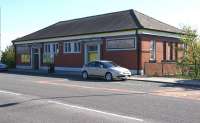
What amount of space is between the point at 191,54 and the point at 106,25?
36.3 feet

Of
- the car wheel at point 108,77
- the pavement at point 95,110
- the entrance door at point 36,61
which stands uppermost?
the entrance door at point 36,61

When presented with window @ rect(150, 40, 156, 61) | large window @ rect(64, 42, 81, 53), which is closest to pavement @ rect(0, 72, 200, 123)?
window @ rect(150, 40, 156, 61)

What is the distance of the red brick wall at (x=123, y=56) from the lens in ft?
106

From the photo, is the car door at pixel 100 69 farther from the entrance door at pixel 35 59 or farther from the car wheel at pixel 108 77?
the entrance door at pixel 35 59

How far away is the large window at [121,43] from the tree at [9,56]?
22596mm

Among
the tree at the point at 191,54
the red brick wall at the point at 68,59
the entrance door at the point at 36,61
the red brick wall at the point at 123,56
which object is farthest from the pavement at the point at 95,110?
the entrance door at the point at 36,61

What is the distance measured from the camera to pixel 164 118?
9.71m

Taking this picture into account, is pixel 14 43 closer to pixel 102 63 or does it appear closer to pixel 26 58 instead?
pixel 26 58

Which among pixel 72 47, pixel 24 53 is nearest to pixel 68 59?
pixel 72 47

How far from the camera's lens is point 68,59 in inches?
1593

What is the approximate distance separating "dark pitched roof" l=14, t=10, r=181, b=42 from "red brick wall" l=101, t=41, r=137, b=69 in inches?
83.4

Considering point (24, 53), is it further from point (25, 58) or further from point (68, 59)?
point (68, 59)

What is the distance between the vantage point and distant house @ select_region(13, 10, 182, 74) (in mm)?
32344

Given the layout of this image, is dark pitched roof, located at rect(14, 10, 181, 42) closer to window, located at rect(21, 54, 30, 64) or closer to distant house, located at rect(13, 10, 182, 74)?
distant house, located at rect(13, 10, 182, 74)
